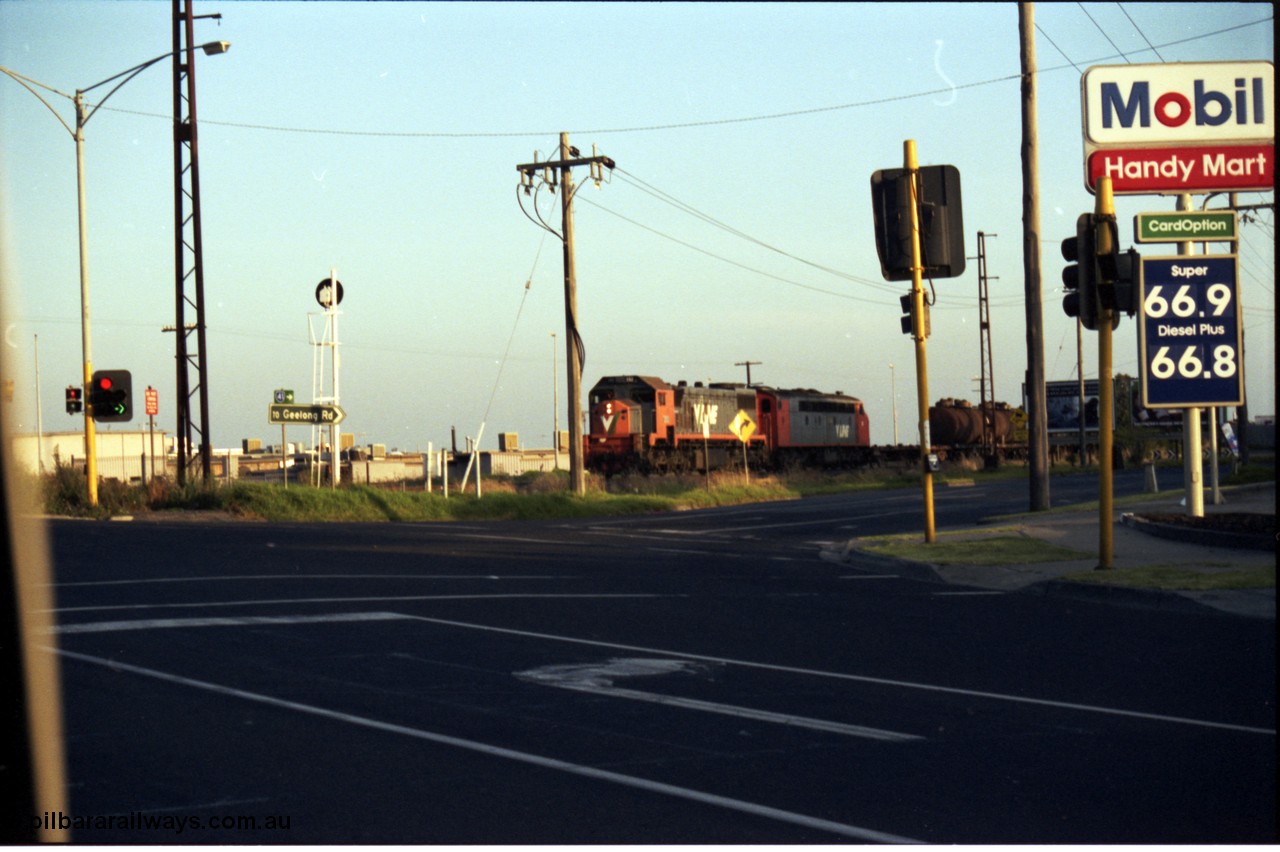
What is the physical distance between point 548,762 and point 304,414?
2711cm

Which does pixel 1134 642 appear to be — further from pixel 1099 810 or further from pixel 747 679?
pixel 1099 810

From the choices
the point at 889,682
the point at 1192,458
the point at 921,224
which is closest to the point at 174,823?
the point at 889,682

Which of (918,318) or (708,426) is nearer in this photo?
(918,318)

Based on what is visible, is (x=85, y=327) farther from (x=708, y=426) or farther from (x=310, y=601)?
(x=708, y=426)

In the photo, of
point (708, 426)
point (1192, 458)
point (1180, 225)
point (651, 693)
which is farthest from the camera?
point (708, 426)

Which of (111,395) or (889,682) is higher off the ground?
(111,395)

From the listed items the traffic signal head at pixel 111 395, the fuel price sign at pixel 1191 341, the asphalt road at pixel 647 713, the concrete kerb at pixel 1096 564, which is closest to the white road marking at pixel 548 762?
the asphalt road at pixel 647 713

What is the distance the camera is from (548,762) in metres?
5.94

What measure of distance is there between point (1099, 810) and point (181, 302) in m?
29.0

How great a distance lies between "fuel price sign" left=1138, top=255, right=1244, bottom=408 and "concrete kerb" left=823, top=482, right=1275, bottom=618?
6.43 ft

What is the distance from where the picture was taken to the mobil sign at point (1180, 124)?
18.7 meters

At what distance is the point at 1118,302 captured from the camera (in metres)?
13.0

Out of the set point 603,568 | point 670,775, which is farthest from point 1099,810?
point 603,568

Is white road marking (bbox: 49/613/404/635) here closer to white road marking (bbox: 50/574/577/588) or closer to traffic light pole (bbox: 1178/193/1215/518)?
white road marking (bbox: 50/574/577/588)
